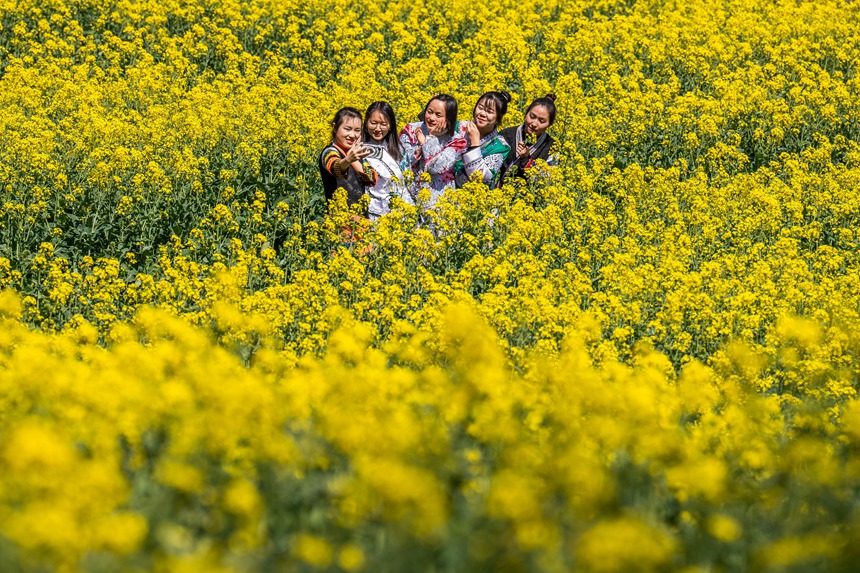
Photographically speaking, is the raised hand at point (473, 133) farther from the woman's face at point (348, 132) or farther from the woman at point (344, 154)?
the woman's face at point (348, 132)

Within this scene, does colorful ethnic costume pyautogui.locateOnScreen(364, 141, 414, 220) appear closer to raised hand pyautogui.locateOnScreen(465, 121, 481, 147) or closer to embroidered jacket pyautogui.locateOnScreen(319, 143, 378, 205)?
embroidered jacket pyautogui.locateOnScreen(319, 143, 378, 205)

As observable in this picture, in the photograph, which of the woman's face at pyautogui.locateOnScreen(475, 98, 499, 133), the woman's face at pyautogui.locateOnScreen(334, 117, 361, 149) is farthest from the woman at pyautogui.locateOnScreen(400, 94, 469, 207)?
the woman's face at pyautogui.locateOnScreen(334, 117, 361, 149)

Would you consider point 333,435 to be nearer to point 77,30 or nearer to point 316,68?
point 316,68

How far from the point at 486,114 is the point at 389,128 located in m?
1.05

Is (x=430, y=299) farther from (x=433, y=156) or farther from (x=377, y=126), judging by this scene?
(x=433, y=156)

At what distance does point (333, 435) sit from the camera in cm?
497

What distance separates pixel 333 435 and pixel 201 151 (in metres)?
7.85

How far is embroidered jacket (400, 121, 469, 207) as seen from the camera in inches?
428

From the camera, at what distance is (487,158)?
11.1 m

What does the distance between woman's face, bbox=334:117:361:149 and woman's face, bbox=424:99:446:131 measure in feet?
3.13

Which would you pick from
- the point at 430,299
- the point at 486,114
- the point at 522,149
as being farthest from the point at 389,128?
Answer: the point at 430,299

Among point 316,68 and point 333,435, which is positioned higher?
point 316,68

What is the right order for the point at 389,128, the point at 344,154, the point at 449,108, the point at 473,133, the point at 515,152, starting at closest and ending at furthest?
the point at 344,154, the point at 389,128, the point at 449,108, the point at 473,133, the point at 515,152

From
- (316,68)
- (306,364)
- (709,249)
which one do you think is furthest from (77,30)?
(306,364)
